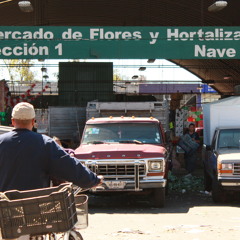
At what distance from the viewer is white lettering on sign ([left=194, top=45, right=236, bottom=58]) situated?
59.7ft

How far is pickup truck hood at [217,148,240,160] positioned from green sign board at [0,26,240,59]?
203 inches

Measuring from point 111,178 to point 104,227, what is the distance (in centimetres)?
254

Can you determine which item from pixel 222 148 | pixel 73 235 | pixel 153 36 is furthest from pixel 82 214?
pixel 153 36

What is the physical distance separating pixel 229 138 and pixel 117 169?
3443 millimetres

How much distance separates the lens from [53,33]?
59.9 ft

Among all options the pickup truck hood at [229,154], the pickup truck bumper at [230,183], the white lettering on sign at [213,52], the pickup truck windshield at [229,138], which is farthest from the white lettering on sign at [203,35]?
the pickup truck bumper at [230,183]

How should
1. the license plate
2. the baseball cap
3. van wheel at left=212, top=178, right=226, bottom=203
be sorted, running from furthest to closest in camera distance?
van wheel at left=212, top=178, right=226, bottom=203 < the license plate < the baseball cap

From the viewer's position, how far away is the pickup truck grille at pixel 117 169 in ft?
40.6

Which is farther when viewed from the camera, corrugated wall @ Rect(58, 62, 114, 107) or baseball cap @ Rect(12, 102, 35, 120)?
corrugated wall @ Rect(58, 62, 114, 107)

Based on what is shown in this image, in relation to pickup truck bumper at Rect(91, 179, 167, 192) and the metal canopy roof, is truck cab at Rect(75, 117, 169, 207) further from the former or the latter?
the metal canopy roof

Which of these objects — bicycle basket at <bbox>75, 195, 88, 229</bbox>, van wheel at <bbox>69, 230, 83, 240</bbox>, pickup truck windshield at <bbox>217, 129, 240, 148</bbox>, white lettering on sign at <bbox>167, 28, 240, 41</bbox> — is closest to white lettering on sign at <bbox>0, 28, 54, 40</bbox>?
white lettering on sign at <bbox>167, 28, 240, 41</bbox>

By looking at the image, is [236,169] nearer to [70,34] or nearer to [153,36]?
[153,36]
